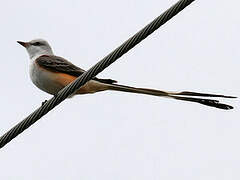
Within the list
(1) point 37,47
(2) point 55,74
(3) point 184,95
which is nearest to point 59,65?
(2) point 55,74

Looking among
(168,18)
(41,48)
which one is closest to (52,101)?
(168,18)

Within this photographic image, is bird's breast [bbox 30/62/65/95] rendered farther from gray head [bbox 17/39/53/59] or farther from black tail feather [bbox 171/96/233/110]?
black tail feather [bbox 171/96/233/110]

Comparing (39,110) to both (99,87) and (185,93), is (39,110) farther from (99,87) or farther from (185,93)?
(99,87)

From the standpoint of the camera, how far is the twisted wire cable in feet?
16.2

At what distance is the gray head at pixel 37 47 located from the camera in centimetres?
867

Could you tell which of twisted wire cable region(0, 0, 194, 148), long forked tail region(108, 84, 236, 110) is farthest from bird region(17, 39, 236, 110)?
twisted wire cable region(0, 0, 194, 148)

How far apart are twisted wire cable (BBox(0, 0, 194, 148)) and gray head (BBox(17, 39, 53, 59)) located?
3.07 metres

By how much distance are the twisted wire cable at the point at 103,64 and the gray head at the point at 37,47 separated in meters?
3.07

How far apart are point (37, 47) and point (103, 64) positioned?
3669mm

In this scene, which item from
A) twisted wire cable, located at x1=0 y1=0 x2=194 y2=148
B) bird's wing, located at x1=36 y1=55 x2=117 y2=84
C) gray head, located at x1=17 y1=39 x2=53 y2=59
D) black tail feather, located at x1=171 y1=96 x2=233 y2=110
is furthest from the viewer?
gray head, located at x1=17 y1=39 x2=53 y2=59

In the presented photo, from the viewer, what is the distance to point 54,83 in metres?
7.86

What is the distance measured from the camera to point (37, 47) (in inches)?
346

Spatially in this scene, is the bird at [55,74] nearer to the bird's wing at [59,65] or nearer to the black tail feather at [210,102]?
the bird's wing at [59,65]

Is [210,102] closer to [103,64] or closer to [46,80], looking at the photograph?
[103,64]
